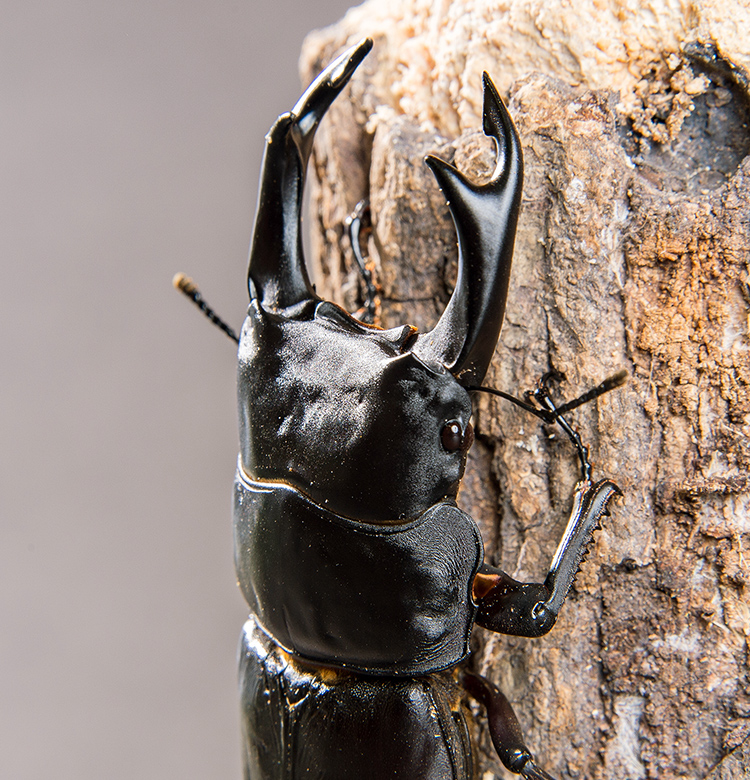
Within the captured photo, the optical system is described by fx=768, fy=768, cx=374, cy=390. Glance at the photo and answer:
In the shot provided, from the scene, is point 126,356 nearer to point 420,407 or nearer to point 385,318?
point 385,318

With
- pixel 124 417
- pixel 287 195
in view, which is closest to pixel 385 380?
pixel 287 195

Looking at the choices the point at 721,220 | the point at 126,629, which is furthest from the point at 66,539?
the point at 721,220

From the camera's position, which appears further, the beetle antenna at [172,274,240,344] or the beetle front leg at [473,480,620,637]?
the beetle antenna at [172,274,240,344]

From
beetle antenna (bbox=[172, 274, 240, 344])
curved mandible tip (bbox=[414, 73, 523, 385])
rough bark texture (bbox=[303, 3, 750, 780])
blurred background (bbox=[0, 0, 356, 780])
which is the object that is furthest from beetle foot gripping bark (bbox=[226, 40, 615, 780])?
blurred background (bbox=[0, 0, 356, 780])

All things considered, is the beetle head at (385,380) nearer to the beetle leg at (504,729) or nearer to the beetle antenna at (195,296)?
the beetle antenna at (195,296)

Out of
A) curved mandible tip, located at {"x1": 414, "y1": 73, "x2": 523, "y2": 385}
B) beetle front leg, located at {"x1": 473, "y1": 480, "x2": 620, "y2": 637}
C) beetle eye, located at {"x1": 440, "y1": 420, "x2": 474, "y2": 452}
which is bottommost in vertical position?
beetle front leg, located at {"x1": 473, "y1": 480, "x2": 620, "y2": 637}

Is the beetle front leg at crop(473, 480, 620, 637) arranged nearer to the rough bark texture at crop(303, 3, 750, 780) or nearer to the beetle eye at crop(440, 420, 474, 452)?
the rough bark texture at crop(303, 3, 750, 780)

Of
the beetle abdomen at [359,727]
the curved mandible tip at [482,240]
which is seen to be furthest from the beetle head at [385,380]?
the beetle abdomen at [359,727]

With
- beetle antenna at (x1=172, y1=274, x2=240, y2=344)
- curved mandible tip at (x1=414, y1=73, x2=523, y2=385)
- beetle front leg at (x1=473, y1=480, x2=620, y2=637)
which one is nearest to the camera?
curved mandible tip at (x1=414, y1=73, x2=523, y2=385)
